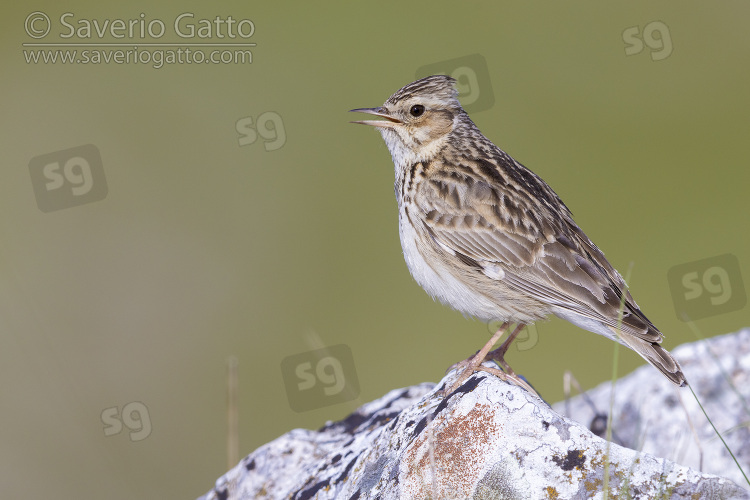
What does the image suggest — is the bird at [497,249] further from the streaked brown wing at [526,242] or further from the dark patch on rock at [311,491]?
the dark patch on rock at [311,491]

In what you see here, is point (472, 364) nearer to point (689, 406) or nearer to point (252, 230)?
point (689, 406)

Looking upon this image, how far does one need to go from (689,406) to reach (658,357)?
6.49 ft

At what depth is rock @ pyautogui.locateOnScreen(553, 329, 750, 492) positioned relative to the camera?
6785mm

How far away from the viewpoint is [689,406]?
7184 mm

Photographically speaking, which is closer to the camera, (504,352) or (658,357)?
(658,357)

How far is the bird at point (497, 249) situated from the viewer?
5.78 meters

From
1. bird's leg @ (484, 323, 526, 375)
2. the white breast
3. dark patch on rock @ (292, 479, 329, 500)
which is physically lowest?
dark patch on rock @ (292, 479, 329, 500)

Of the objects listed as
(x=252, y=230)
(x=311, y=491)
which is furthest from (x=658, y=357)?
(x=252, y=230)

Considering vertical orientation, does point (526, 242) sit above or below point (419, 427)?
above

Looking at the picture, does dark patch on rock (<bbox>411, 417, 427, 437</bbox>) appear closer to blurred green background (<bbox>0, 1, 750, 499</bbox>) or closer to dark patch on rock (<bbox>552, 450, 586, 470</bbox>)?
dark patch on rock (<bbox>552, 450, 586, 470</bbox>)

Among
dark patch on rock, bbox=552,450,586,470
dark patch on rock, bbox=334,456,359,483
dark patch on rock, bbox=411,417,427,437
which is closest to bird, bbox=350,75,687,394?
dark patch on rock, bbox=411,417,427,437

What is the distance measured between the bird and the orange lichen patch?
1.71 ft

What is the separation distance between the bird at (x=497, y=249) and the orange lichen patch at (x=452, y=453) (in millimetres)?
521

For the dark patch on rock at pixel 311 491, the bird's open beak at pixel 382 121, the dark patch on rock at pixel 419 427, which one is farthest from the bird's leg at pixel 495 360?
the bird's open beak at pixel 382 121
